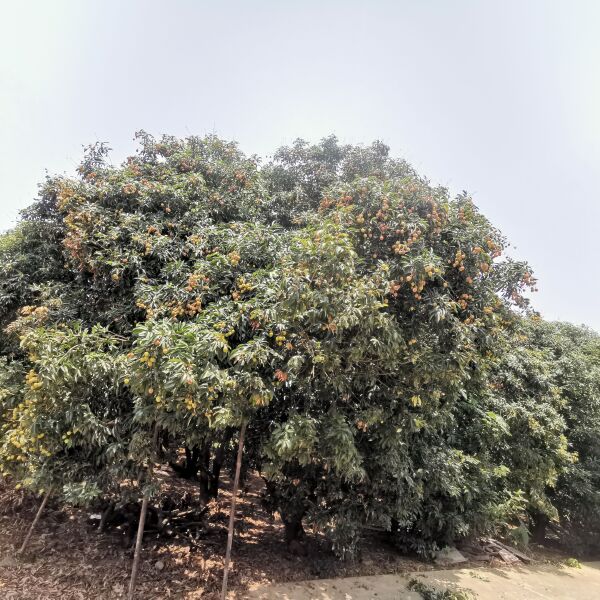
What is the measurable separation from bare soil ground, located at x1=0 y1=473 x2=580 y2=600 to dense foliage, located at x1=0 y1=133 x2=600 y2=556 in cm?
79

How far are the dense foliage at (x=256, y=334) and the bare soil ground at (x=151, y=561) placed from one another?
2.59ft

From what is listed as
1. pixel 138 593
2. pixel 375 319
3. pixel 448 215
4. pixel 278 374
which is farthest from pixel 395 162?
pixel 138 593

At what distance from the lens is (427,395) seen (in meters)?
6.11

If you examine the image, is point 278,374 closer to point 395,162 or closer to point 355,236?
point 355,236

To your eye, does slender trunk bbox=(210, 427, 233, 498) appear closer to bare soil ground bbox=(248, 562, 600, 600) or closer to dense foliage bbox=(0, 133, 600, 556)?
dense foliage bbox=(0, 133, 600, 556)

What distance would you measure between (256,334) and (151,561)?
464cm

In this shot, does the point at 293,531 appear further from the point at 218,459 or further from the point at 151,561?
the point at 151,561

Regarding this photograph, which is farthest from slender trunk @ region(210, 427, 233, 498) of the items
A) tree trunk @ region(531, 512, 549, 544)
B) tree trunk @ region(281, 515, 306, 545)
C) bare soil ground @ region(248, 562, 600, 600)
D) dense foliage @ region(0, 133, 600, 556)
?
tree trunk @ region(531, 512, 549, 544)

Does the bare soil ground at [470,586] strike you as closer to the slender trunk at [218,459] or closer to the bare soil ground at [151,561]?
the bare soil ground at [151,561]

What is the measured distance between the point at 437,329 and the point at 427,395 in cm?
113

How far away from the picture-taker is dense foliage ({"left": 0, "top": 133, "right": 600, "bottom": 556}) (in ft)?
16.4

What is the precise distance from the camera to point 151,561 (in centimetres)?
665

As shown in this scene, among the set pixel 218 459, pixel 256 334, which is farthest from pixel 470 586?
pixel 256 334

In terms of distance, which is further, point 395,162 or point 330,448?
point 395,162
